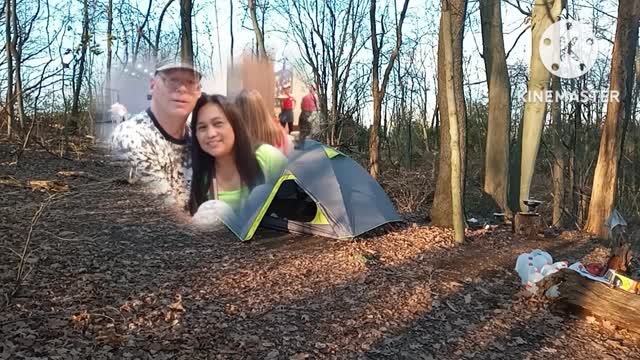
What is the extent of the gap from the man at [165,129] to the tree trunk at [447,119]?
4250 mm

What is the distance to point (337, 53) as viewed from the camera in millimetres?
23297

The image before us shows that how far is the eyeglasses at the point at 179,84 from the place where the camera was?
12.8 feet

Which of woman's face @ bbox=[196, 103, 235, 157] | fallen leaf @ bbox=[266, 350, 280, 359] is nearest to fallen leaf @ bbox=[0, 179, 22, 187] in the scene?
woman's face @ bbox=[196, 103, 235, 157]

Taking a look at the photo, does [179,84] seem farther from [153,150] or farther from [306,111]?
[306,111]

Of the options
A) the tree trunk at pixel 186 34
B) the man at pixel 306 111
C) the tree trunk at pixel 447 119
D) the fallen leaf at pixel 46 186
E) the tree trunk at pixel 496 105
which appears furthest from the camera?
the tree trunk at pixel 496 105

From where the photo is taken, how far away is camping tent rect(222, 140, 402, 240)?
22.9 ft

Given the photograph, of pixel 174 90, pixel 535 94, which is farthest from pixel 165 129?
pixel 535 94

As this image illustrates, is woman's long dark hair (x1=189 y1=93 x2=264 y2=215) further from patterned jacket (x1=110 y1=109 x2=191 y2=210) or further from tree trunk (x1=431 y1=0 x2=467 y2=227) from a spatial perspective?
tree trunk (x1=431 y1=0 x2=467 y2=227)

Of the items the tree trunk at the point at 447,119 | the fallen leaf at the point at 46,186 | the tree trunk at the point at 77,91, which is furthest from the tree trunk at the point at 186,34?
the tree trunk at the point at 77,91

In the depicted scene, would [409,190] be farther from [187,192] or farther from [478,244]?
[187,192]

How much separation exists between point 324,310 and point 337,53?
1944 cm

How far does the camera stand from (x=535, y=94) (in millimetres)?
10195

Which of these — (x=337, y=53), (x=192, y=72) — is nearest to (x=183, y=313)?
(x=192, y=72)

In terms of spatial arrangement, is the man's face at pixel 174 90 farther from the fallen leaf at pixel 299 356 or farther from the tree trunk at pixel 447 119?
the tree trunk at pixel 447 119
